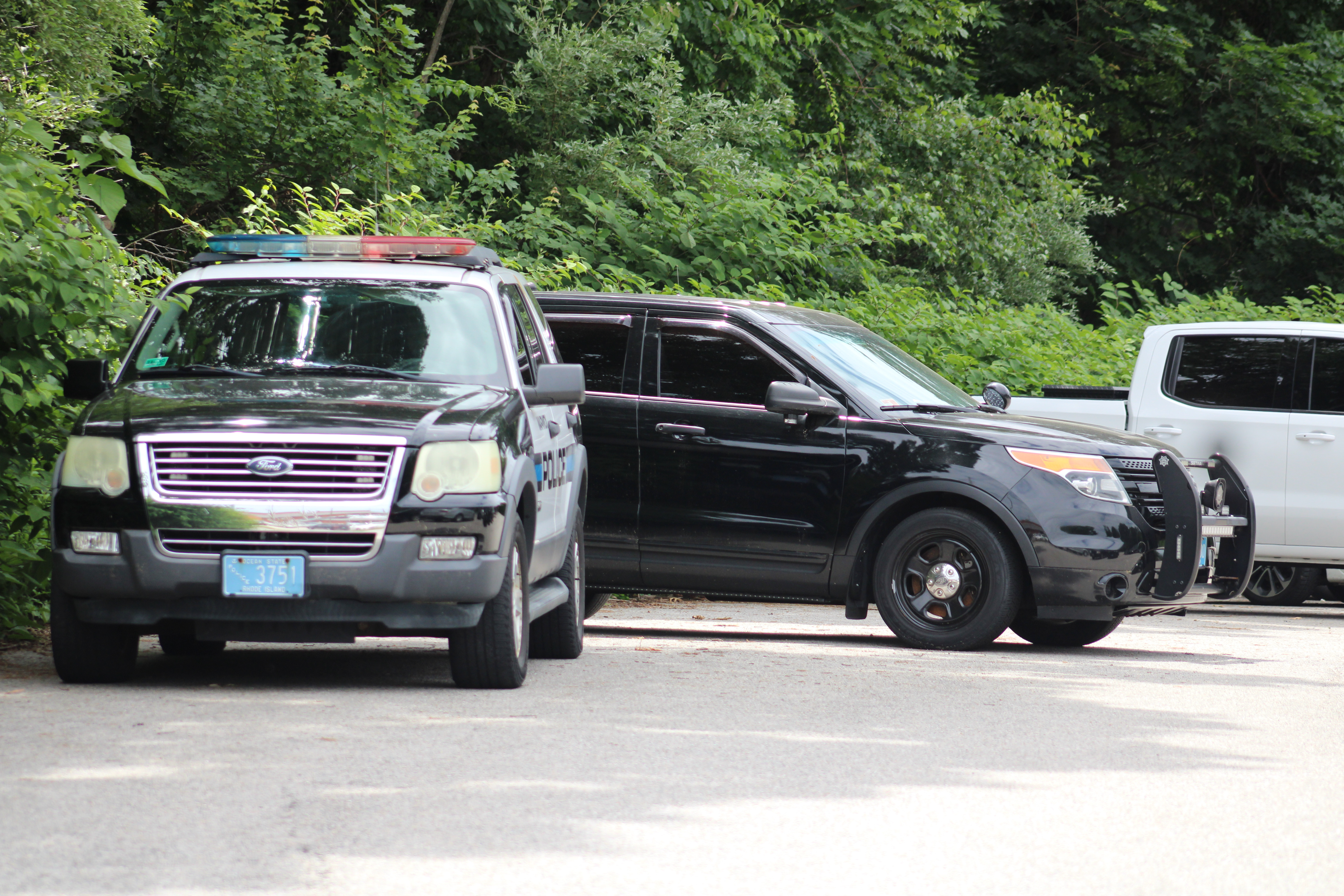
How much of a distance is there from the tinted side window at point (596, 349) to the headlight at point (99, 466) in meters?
3.79

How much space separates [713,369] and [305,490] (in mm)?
3840

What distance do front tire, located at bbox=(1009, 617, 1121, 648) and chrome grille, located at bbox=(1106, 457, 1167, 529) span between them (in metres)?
0.93

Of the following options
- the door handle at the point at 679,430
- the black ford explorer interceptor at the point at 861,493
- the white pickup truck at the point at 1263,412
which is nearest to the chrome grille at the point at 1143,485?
the black ford explorer interceptor at the point at 861,493

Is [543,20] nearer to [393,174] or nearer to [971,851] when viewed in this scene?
[393,174]

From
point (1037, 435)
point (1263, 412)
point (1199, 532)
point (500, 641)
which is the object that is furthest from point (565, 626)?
point (1263, 412)

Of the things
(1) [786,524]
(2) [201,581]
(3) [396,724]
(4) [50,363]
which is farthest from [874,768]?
(4) [50,363]

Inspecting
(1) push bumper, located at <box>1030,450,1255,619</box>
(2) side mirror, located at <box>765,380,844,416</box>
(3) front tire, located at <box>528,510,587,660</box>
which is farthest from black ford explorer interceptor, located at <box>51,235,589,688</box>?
(1) push bumper, located at <box>1030,450,1255,619</box>

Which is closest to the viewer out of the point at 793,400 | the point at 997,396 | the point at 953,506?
the point at 793,400

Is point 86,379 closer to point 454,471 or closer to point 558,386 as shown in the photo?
point 454,471

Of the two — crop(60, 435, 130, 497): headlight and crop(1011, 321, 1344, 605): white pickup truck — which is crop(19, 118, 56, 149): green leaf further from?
crop(1011, 321, 1344, 605): white pickup truck

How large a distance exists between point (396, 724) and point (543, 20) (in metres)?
Answer: 15.3

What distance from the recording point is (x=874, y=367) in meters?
10.8

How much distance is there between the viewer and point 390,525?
723 centimetres

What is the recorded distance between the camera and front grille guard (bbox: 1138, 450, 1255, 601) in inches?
393
